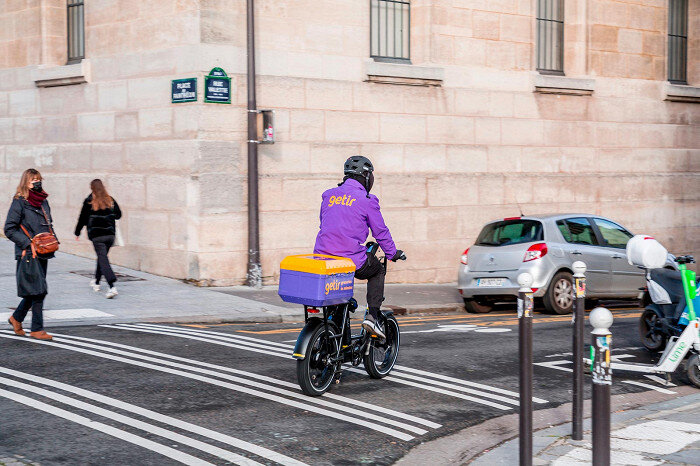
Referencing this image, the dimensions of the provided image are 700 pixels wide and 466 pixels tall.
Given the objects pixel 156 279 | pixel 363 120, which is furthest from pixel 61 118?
pixel 363 120

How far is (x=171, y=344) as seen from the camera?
1021cm

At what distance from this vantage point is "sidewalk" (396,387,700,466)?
6297mm

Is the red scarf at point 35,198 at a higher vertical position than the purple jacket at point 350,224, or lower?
higher

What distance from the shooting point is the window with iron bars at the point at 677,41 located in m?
23.6

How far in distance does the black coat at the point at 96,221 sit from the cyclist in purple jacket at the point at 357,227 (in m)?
6.65

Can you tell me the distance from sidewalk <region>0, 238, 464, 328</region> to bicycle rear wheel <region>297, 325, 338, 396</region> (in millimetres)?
5046

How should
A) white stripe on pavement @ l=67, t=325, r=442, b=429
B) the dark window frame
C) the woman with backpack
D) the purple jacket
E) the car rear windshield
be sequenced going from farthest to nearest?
the dark window frame → the car rear windshield → the woman with backpack → the purple jacket → white stripe on pavement @ l=67, t=325, r=442, b=429

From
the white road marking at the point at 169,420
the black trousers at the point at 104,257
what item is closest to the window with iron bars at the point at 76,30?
the black trousers at the point at 104,257

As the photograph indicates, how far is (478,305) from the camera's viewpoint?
15.1 meters

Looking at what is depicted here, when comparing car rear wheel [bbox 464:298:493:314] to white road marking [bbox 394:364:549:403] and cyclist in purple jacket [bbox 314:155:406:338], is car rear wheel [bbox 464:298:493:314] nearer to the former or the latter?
white road marking [bbox 394:364:549:403]

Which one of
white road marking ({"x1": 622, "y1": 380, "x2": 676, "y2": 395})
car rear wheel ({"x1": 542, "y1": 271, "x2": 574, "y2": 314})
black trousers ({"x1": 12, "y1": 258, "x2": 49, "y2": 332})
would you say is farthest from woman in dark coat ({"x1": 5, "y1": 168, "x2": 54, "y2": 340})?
car rear wheel ({"x1": 542, "y1": 271, "x2": 574, "y2": 314})

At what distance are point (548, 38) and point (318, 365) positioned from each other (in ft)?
49.3

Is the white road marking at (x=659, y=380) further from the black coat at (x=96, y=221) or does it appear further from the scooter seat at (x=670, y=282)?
the black coat at (x=96, y=221)

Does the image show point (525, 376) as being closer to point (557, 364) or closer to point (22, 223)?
point (557, 364)
